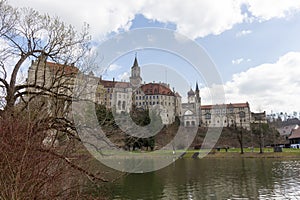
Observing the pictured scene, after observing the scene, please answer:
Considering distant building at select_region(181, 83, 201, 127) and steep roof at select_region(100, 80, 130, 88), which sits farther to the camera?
distant building at select_region(181, 83, 201, 127)

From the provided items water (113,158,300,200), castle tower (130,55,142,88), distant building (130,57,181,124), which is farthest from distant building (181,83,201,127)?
castle tower (130,55,142,88)

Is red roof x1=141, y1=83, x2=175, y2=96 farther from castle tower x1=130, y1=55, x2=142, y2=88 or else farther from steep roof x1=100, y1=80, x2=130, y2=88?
steep roof x1=100, y1=80, x2=130, y2=88

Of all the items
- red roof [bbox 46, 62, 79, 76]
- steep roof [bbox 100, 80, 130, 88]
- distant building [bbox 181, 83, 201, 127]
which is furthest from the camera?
distant building [bbox 181, 83, 201, 127]

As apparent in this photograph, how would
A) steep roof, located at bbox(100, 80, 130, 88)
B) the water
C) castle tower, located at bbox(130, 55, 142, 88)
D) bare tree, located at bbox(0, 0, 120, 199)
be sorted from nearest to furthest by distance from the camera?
bare tree, located at bbox(0, 0, 120, 199)
steep roof, located at bbox(100, 80, 130, 88)
castle tower, located at bbox(130, 55, 142, 88)
the water

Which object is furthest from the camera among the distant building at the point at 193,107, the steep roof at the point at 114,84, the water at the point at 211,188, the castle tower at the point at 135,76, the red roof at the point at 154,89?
the distant building at the point at 193,107

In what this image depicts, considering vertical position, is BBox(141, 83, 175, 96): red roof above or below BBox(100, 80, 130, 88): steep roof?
above

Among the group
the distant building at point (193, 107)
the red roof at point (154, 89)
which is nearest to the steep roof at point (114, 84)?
the red roof at point (154, 89)

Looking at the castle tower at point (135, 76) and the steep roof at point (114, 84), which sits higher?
the castle tower at point (135, 76)

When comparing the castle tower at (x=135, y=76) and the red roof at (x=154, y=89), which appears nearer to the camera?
the castle tower at (x=135, y=76)

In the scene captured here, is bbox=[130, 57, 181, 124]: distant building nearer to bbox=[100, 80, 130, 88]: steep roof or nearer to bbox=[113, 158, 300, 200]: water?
bbox=[100, 80, 130, 88]: steep roof

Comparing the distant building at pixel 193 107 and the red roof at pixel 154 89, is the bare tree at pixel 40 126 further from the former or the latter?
the distant building at pixel 193 107

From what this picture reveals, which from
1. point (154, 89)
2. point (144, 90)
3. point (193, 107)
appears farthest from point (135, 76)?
point (193, 107)

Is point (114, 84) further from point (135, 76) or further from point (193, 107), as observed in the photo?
point (193, 107)

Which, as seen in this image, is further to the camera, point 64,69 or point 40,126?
point 64,69
